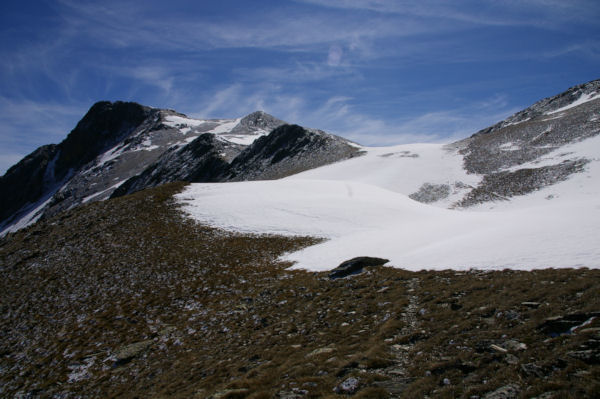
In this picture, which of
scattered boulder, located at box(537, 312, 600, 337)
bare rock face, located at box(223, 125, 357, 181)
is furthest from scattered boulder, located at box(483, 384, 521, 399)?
bare rock face, located at box(223, 125, 357, 181)

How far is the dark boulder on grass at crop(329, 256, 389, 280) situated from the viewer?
17.8m

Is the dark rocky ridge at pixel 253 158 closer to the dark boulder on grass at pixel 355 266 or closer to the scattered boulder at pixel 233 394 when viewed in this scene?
the dark boulder on grass at pixel 355 266

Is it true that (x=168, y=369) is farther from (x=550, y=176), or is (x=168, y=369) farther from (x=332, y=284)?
(x=550, y=176)

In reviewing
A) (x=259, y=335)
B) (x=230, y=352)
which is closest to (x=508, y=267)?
(x=259, y=335)

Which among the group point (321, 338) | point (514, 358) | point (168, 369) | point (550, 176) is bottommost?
point (168, 369)

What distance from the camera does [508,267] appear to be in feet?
44.1

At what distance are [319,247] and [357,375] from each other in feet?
59.5

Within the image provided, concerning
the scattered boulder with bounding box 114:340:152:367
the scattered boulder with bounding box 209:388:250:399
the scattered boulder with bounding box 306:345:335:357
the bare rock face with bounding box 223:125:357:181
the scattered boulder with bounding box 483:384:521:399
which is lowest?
the scattered boulder with bounding box 114:340:152:367

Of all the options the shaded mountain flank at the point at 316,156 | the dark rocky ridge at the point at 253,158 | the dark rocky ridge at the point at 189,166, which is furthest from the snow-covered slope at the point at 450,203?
the dark rocky ridge at the point at 189,166

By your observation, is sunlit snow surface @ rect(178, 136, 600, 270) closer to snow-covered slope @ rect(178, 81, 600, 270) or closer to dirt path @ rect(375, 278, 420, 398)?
snow-covered slope @ rect(178, 81, 600, 270)

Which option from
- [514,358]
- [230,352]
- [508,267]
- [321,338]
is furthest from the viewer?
[508,267]

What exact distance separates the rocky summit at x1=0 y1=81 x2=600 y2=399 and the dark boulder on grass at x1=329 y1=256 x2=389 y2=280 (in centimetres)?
7

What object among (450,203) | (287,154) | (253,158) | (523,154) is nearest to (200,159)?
(253,158)

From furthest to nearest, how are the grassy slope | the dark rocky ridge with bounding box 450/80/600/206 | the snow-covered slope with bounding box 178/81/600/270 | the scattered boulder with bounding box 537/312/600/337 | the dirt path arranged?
the dark rocky ridge with bounding box 450/80/600/206 → the snow-covered slope with bounding box 178/81/600/270 → the scattered boulder with bounding box 537/312/600/337 → the grassy slope → the dirt path
